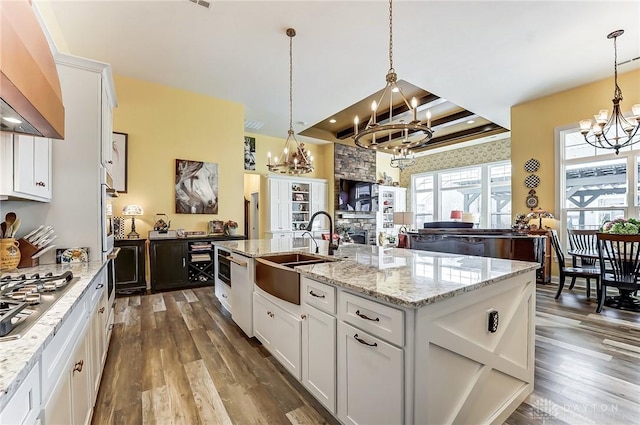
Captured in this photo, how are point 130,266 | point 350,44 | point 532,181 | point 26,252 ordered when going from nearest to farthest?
point 26,252
point 350,44
point 130,266
point 532,181

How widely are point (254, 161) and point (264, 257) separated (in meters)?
5.20

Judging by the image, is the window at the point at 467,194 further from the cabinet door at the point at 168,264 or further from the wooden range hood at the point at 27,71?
the wooden range hood at the point at 27,71

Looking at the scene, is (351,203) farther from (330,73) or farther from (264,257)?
(264,257)

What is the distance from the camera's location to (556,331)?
2.86 meters

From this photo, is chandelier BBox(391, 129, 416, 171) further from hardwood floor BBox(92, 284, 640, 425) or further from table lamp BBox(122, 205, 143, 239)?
table lamp BBox(122, 205, 143, 239)

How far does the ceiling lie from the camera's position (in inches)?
121

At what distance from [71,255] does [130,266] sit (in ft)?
7.77

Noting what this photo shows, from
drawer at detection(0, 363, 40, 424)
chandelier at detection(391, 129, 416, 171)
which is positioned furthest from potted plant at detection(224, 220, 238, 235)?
drawer at detection(0, 363, 40, 424)

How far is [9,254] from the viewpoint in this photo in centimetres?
176

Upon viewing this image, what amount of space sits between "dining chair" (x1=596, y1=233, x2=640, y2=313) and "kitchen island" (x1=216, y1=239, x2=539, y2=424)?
230 centimetres

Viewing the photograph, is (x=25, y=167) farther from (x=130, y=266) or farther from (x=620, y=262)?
(x=620, y=262)

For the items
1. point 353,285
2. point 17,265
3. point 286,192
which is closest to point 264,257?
point 353,285

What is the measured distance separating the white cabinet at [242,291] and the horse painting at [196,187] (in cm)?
255

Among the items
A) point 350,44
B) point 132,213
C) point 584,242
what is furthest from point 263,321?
point 584,242
